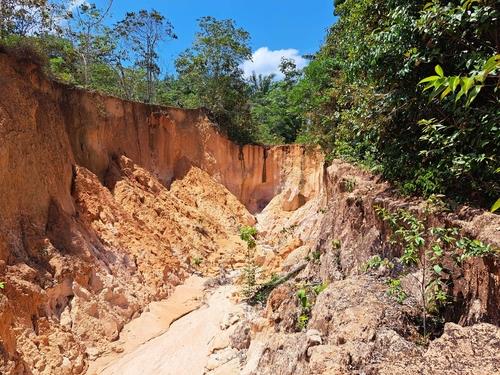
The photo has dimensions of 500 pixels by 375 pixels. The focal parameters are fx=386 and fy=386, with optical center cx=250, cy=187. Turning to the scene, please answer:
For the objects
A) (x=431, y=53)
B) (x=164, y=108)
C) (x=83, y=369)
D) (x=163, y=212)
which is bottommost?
(x=83, y=369)

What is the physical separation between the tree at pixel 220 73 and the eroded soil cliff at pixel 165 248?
168 cm

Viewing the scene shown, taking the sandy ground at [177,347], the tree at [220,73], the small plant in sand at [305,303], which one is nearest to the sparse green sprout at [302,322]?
the small plant in sand at [305,303]

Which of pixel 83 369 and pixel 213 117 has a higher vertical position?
pixel 213 117

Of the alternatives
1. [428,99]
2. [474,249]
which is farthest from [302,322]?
[428,99]

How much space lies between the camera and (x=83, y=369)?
7348mm

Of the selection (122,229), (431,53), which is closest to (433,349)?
(431,53)

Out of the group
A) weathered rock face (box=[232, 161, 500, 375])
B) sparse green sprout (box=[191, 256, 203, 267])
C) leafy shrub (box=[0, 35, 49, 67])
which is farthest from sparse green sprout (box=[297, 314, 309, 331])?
leafy shrub (box=[0, 35, 49, 67])

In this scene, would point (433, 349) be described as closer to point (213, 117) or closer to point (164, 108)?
point (164, 108)

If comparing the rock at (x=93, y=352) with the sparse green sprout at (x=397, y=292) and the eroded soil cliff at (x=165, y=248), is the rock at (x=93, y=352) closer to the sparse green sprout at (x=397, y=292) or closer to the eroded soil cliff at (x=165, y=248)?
the eroded soil cliff at (x=165, y=248)

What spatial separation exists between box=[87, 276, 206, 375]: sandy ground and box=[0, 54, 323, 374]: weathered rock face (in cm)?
25

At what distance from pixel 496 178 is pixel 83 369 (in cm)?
756

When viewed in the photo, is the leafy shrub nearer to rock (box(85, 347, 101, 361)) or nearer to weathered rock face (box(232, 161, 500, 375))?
rock (box(85, 347, 101, 361))

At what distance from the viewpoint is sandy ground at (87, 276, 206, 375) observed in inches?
309

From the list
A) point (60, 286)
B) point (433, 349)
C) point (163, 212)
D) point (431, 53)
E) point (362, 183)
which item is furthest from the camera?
point (163, 212)
